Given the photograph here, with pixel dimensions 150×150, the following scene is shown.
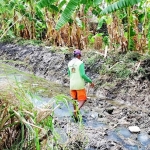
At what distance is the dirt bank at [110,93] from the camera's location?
465 cm

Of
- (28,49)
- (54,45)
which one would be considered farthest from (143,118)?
(28,49)

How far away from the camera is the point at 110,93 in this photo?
7172 millimetres

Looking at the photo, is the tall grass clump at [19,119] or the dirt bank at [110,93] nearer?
the tall grass clump at [19,119]

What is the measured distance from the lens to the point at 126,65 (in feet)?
24.1

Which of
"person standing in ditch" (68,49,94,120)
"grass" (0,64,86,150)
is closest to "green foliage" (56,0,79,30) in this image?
"person standing in ditch" (68,49,94,120)

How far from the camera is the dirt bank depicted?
465 centimetres

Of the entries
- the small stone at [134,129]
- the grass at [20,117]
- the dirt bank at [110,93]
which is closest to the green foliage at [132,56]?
the dirt bank at [110,93]

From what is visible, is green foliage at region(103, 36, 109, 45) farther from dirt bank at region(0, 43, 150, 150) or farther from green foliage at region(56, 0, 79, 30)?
green foliage at region(56, 0, 79, 30)

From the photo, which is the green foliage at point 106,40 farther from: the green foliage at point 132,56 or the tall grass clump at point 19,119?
the tall grass clump at point 19,119

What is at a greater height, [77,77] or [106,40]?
[106,40]

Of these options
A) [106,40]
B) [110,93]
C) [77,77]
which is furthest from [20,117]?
[106,40]

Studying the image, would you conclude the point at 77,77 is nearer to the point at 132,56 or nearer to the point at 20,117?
the point at 132,56

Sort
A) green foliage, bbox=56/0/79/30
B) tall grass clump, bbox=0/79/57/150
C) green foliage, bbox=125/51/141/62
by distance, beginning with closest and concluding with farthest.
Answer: tall grass clump, bbox=0/79/57/150
green foliage, bbox=56/0/79/30
green foliage, bbox=125/51/141/62

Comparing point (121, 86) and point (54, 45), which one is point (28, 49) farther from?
point (121, 86)
